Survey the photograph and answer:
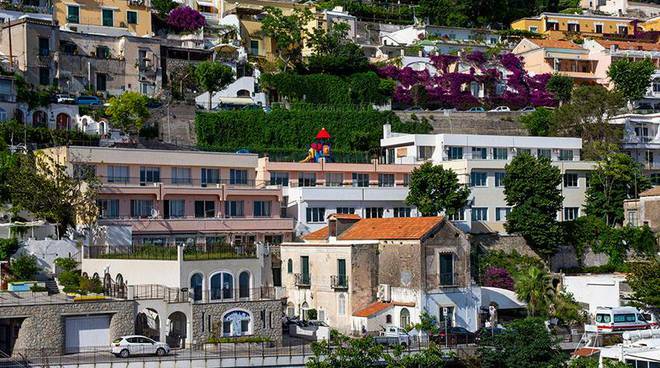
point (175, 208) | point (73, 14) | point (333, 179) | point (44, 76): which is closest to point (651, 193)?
point (333, 179)

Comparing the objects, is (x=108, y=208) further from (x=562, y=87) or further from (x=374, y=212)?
(x=562, y=87)

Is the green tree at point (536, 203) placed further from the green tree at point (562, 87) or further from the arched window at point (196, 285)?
the green tree at point (562, 87)

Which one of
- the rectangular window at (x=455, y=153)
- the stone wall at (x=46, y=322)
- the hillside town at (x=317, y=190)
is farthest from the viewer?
the rectangular window at (x=455, y=153)

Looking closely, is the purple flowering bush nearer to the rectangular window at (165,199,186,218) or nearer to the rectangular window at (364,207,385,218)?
the rectangular window at (364,207,385,218)

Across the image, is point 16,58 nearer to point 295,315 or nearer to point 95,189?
point 95,189

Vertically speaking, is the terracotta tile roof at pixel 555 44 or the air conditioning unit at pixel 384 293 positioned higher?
the terracotta tile roof at pixel 555 44

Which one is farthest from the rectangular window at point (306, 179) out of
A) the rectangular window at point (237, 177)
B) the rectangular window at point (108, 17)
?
the rectangular window at point (108, 17)

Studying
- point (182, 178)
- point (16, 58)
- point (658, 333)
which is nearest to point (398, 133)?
point (182, 178)
